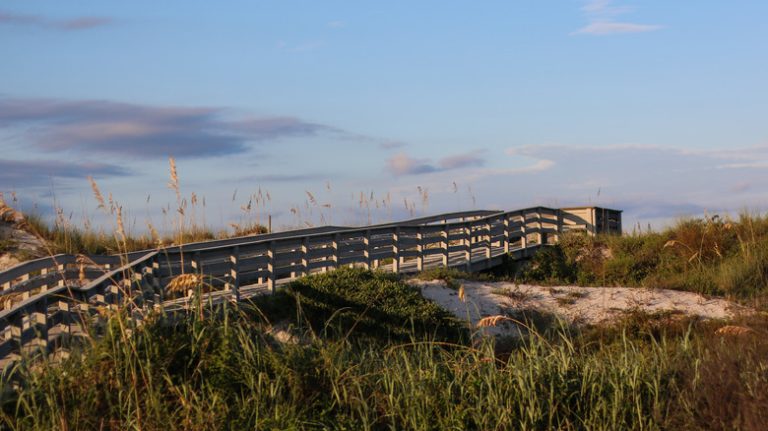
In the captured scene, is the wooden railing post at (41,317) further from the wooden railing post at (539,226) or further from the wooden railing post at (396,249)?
the wooden railing post at (539,226)

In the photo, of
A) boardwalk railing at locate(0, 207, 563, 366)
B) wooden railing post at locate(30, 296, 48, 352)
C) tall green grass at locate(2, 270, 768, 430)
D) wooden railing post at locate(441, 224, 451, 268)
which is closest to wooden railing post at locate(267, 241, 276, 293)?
boardwalk railing at locate(0, 207, 563, 366)

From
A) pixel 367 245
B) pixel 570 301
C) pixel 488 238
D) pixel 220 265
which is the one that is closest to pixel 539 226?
pixel 488 238

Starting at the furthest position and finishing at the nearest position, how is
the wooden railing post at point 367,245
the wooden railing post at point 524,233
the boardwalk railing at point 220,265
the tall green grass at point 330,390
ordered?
the wooden railing post at point 524,233 < the wooden railing post at point 367,245 < the boardwalk railing at point 220,265 < the tall green grass at point 330,390

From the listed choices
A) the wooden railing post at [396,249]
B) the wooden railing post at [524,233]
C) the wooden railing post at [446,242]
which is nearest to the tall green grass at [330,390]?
the wooden railing post at [396,249]

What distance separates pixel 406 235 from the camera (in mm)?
21391

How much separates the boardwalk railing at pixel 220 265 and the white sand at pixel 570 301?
1803mm

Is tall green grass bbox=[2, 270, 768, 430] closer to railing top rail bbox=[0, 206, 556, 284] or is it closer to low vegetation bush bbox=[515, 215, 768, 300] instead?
railing top rail bbox=[0, 206, 556, 284]

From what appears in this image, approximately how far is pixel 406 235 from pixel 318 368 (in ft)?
43.8

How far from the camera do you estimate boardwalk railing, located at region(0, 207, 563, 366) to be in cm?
968

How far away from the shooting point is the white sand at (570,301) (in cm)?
1792

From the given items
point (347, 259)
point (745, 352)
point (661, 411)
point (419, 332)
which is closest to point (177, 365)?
point (661, 411)

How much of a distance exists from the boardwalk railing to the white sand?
1803mm

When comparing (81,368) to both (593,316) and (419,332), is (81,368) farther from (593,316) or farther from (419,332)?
(593,316)

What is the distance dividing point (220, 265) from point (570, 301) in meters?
7.58
